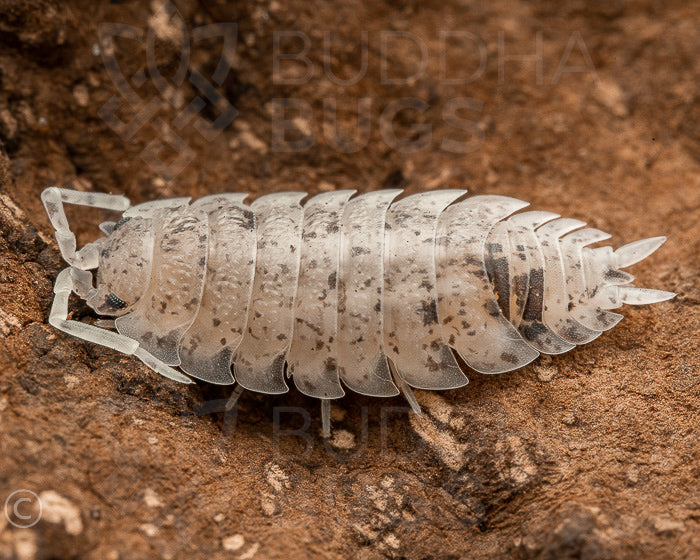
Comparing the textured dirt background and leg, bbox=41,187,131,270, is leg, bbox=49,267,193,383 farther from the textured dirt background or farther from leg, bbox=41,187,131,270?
leg, bbox=41,187,131,270

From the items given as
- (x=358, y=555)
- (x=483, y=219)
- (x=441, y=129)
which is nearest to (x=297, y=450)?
(x=358, y=555)

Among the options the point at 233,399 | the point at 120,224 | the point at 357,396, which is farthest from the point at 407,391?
the point at 120,224

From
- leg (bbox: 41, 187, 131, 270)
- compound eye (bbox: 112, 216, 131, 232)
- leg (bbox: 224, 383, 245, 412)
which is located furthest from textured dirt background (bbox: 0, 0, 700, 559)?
compound eye (bbox: 112, 216, 131, 232)

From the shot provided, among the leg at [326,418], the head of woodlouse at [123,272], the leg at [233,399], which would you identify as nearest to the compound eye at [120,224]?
the head of woodlouse at [123,272]

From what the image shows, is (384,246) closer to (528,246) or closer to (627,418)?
(528,246)

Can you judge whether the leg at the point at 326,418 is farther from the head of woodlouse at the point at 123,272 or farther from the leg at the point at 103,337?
the head of woodlouse at the point at 123,272

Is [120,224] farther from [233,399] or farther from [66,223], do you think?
[233,399]
